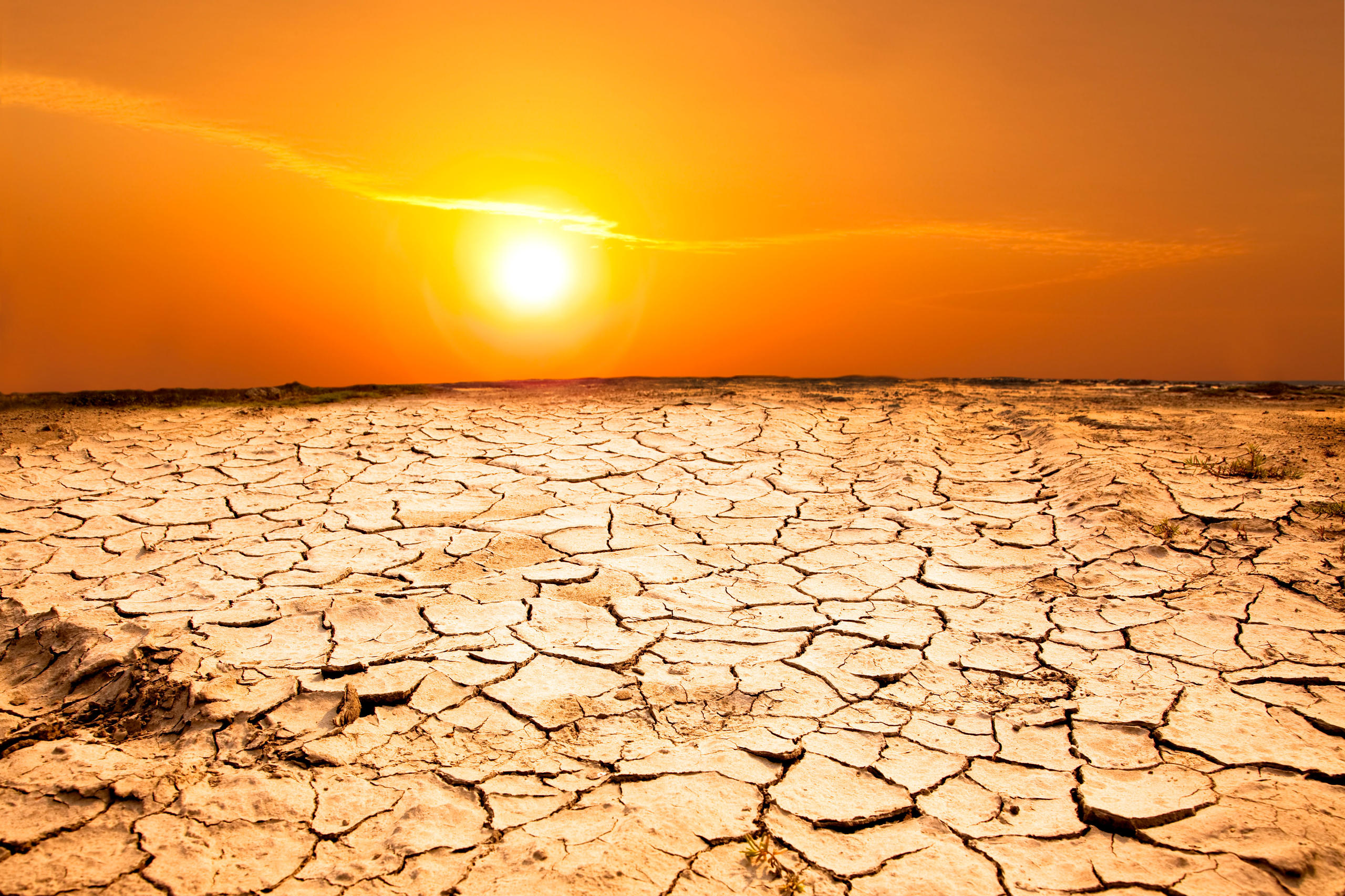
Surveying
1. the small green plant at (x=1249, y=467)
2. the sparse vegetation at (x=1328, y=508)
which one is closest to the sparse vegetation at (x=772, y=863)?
the sparse vegetation at (x=1328, y=508)

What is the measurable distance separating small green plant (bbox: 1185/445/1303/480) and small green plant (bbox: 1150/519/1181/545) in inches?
32.3

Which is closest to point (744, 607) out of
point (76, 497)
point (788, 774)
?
point (788, 774)

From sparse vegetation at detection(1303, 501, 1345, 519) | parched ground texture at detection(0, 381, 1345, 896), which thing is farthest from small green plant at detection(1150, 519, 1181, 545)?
sparse vegetation at detection(1303, 501, 1345, 519)

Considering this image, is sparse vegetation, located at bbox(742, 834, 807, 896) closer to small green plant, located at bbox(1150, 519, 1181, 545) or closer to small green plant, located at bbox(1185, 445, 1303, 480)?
small green plant, located at bbox(1150, 519, 1181, 545)

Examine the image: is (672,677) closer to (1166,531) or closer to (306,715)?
(306,715)

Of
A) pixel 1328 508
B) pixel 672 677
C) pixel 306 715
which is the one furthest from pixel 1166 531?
pixel 306 715

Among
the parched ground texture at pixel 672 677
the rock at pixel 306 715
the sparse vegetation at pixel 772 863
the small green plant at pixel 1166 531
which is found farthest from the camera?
the small green plant at pixel 1166 531

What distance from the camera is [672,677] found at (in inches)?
86.1

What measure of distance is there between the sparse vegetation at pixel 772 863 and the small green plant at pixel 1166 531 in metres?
2.43

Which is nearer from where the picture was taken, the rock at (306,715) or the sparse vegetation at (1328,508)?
the rock at (306,715)

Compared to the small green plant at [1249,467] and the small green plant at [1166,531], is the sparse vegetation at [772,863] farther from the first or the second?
the small green plant at [1249,467]

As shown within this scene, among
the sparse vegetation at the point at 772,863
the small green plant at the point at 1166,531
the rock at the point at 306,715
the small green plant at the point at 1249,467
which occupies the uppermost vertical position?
the small green plant at the point at 1249,467

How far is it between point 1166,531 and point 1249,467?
1.04m

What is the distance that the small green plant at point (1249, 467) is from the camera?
12.3 ft
